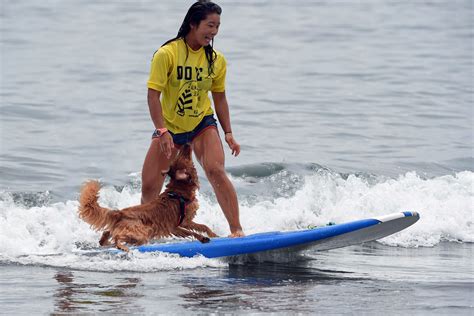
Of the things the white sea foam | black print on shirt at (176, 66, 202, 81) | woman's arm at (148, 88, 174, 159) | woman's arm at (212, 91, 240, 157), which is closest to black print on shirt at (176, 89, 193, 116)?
black print on shirt at (176, 66, 202, 81)

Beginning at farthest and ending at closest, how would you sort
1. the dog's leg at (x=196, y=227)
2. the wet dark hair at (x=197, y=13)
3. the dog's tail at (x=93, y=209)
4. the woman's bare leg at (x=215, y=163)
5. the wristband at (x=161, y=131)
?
the woman's bare leg at (x=215, y=163)
the dog's leg at (x=196, y=227)
the wet dark hair at (x=197, y=13)
the wristband at (x=161, y=131)
the dog's tail at (x=93, y=209)

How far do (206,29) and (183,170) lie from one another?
1.24 meters

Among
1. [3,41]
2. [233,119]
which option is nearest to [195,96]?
[233,119]

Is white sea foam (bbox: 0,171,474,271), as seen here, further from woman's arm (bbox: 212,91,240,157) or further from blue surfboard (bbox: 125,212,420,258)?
woman's arm (bbox: 212,91,240,157)

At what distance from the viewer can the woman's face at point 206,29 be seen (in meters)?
8.88

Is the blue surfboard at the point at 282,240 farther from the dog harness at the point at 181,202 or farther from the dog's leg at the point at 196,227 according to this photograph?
the dog harness at the point at 181,202

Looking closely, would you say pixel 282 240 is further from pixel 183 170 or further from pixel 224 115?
pixel 224 115

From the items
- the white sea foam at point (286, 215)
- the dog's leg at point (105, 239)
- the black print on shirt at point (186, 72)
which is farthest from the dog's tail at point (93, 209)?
the black print on shirt at point (186, 72)

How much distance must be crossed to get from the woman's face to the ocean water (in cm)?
192

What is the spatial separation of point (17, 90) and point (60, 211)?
9.51m

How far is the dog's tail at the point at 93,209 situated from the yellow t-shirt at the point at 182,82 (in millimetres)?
982

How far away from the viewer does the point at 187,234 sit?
8945 mm

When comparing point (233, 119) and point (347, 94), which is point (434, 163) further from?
point (347, 94)

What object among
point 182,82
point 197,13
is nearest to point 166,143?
point 182,82
